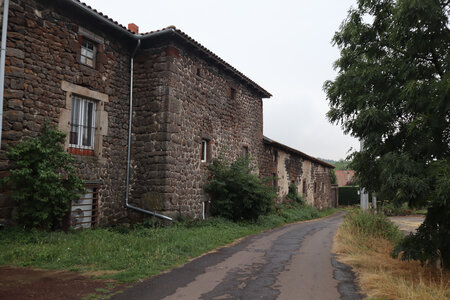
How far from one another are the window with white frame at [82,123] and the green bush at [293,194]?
1335 cm

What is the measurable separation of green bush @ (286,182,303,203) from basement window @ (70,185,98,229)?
1295 centimetres

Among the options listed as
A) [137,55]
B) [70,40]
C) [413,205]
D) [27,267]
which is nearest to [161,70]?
[137,55]

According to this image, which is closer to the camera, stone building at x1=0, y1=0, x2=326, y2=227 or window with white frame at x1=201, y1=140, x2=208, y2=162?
stone building at x1=0, y1=0, x2=326, y2=227

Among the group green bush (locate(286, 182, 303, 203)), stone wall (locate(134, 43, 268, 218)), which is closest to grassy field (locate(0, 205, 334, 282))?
stone wall (locate(134, 43, 268, 218))

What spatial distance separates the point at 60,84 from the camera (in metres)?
8.52

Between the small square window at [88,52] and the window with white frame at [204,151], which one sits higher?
the small square window at [88,52]

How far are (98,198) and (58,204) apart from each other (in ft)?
5.78

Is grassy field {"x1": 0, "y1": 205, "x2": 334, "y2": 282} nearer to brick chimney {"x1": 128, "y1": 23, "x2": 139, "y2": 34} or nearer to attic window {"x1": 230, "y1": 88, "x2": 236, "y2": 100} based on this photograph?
brick chimney {"x1": 128, "y1": 23, "x2": 139, "y2": 34}

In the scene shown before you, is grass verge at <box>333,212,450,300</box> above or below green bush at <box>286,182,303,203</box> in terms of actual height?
below

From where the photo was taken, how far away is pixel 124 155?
1044cm

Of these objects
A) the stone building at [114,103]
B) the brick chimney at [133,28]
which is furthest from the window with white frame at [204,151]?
the brick chimney at [133,28]

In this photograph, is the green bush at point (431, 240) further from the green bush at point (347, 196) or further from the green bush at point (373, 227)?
the green bush at point (347, 196)

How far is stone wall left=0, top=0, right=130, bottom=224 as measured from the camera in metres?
7.42

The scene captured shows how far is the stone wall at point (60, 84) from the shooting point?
24.3ft
